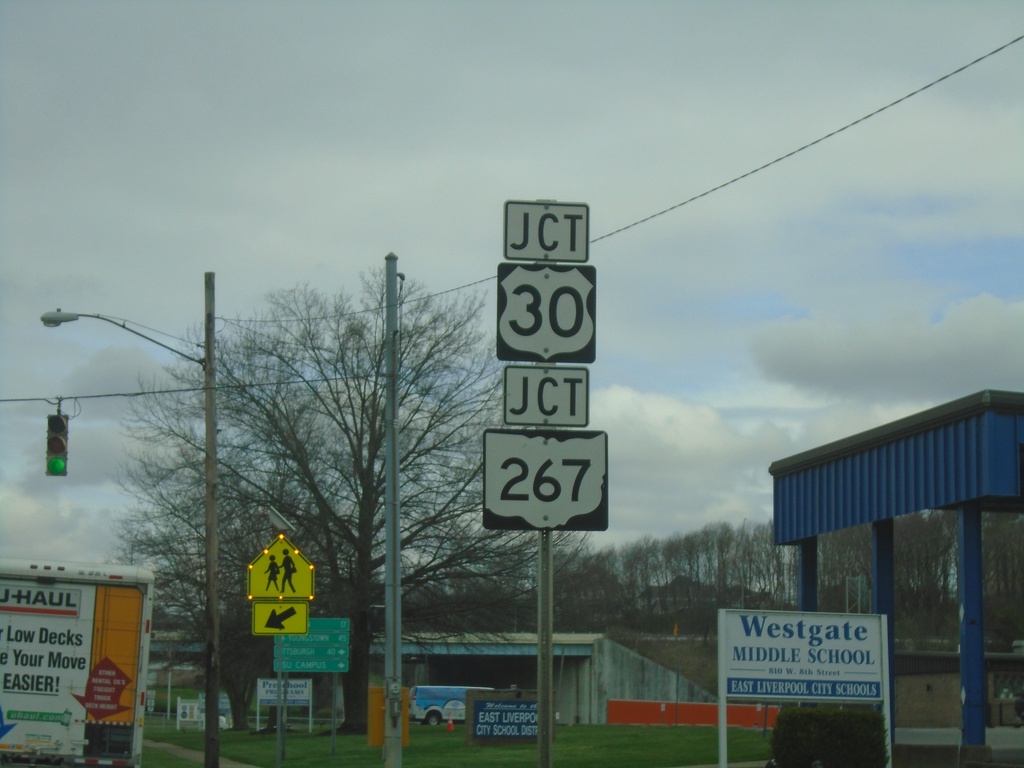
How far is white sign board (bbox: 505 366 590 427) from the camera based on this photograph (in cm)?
636

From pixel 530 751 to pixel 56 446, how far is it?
575 inches

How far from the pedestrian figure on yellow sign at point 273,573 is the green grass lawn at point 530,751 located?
11176 millimetres

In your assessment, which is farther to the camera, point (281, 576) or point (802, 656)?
point (281, 576)

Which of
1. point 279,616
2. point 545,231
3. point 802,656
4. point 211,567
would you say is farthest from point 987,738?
point 545,231

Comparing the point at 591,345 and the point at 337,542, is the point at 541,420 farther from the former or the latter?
the point at 337,542

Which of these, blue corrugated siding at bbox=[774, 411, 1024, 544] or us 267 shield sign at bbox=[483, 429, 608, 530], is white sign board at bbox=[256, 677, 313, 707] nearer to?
blue corrugated siding at bbox=[774, 411, 1024, 544]

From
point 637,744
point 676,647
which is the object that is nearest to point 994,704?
point 637,744

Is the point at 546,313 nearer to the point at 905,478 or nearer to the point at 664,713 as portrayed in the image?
the point at 905,478

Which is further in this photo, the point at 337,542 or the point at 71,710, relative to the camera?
the point at 337,542

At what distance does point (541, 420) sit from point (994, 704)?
115 ft

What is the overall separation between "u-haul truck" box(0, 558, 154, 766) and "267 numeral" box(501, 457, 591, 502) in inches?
442

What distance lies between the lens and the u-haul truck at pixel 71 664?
1588 cm

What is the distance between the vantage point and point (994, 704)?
36969 millimetres

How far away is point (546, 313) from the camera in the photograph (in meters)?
6.52
